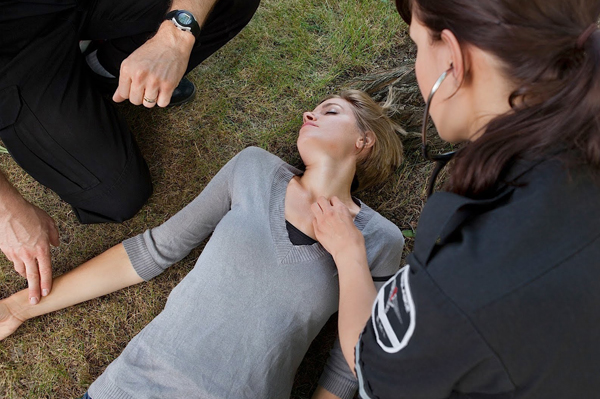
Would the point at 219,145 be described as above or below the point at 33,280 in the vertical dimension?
above

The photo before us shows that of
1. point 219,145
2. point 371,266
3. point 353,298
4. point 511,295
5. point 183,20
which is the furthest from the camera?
point 219,145

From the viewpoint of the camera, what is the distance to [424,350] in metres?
1.27

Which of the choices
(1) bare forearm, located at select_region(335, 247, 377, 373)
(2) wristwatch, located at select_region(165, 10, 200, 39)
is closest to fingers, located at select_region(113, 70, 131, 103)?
(2) wristwatch, located at select_region(165, 10, 200, 39)

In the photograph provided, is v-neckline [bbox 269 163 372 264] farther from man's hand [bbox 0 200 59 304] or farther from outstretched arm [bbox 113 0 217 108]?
man's hand [bbox 0 200 59 304]

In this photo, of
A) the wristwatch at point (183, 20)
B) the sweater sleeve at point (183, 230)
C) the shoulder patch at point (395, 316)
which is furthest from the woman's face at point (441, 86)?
the sweater sleeve at point (183, 230)

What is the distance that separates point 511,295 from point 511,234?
0.16 meters

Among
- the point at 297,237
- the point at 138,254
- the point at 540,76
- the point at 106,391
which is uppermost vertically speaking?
the point at 540,76

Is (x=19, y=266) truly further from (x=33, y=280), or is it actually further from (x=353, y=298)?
(x=353, y=298)

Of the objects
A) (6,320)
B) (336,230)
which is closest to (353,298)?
(336,230)

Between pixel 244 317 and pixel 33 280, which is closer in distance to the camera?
pixel 244 317

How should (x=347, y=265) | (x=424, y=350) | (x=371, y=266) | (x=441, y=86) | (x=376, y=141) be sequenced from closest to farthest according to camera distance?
(x=424, y=350) → (x=441, y=86) → (x=347, y=265) → (x=371, y=266) → (x=376, y=141)

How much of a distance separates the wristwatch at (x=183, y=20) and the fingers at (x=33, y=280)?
1.44 meters

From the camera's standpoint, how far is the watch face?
89.0 inches

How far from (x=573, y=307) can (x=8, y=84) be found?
262 cm
